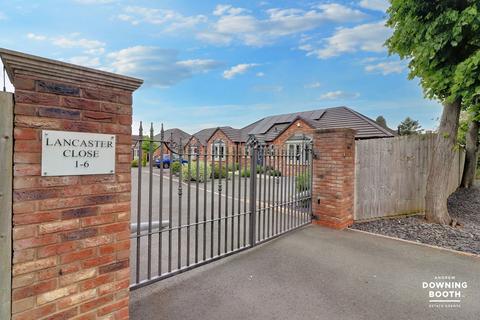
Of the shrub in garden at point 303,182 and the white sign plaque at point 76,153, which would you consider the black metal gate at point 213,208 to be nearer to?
the shrub in garden at point 303,182

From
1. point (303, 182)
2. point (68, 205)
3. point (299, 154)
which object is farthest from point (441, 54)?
point (68, 205)

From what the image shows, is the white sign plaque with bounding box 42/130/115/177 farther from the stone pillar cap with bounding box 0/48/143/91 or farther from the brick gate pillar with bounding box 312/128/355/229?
the brick gate pillar with bounding box 312/128/355/229

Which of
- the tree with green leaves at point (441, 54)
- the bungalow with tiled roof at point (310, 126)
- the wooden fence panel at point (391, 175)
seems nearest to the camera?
the tree with green leaves at point (441, 54)

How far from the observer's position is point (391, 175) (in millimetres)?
6191

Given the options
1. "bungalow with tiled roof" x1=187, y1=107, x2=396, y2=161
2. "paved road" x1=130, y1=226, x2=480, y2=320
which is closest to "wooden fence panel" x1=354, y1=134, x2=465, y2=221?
"paved road" x1=130, y1=226, x2=480, y2=320

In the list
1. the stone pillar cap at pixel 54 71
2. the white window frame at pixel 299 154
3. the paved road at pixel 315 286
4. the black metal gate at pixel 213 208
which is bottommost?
the paved road at pixel 315 286

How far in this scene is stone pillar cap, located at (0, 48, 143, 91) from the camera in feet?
4.86

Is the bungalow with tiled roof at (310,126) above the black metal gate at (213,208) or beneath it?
above

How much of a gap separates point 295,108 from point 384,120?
1844 cm

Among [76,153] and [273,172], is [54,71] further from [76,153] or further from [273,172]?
[273,172]

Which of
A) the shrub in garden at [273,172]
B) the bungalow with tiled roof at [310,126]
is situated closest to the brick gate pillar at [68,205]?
the shrub in garden at [273,172]

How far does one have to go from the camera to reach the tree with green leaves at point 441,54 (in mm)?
4578

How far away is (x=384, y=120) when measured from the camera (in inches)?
1423

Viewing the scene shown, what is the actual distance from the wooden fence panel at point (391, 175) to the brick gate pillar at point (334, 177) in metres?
0.40
